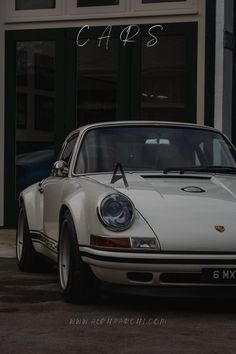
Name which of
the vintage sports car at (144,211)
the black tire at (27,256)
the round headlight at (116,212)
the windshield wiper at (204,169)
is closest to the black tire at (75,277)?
the vintage sports car at (144,211)

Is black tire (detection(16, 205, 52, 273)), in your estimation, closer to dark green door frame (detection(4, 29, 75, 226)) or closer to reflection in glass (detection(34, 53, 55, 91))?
dark green door frame (detection(4, 29, 75, 226))

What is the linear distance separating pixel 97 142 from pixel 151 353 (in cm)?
266

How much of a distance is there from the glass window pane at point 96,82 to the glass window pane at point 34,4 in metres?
0.87

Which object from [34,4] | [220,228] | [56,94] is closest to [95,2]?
[34,4]

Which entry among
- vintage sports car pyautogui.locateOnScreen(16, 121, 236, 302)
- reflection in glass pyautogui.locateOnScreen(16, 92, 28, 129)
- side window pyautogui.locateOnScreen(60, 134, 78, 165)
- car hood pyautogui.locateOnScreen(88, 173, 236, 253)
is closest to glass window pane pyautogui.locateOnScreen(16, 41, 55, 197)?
reflection in glass pyautogui.locateOnScreen(16, 92, 28, 129)

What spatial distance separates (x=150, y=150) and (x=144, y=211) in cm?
124

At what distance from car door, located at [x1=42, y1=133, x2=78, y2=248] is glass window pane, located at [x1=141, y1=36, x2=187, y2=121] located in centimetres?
457

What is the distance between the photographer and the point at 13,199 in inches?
490

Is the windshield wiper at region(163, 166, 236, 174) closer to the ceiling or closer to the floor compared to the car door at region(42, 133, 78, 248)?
closer to the ceiling

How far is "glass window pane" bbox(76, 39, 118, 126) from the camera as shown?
1211 cm

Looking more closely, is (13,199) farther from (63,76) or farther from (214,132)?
(214,132)

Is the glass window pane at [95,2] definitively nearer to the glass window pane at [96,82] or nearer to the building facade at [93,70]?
the building facade at [93,70]

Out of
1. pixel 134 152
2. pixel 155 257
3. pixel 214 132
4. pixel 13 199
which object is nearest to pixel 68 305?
pixel 155 257

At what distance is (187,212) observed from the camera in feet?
18.2
